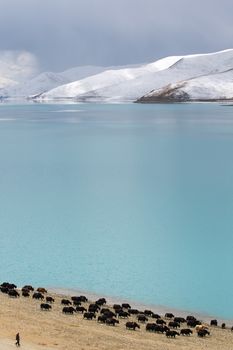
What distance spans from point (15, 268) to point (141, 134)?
7178 centimetres

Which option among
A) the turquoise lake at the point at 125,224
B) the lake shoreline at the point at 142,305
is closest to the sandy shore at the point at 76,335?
the lake shoreline at the point at 142,305

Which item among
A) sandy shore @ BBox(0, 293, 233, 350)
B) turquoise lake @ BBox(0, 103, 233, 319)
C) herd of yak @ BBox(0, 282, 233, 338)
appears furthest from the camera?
turquoise lake @ BBox(0, 103, 233, 319)

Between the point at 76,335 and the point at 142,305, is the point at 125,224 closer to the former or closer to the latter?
the point at 142,305

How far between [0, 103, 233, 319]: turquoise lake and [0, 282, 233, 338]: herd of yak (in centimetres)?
240

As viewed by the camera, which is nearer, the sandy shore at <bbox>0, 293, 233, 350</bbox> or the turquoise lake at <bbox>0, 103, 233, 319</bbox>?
the sandy shore at <bbox>0, 293, 233, 350</bbox>

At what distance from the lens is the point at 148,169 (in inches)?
2383

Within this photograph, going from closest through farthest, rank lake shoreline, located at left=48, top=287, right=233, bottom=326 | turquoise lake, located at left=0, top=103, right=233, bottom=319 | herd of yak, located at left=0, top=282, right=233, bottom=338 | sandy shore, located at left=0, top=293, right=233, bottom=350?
sandy shore, located at left=0, top=293, right=233, bottom=350, herd of yak, located at left=0, top=282, right=233, bottom=338, lake shoreline, located at left=48, top=287, right=233, bottom=326, turquoise lake, located at left=0, top=103, right=233, bottom=319

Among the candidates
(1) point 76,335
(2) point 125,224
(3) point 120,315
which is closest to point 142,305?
(3) point 120,315

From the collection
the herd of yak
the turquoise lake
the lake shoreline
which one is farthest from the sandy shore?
the turquoise lake

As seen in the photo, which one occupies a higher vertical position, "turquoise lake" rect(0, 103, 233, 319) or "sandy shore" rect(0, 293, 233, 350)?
"turquoise lake" rect(0, 103, 233, 319)

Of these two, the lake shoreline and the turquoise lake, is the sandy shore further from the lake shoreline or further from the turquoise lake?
the turquoise lake

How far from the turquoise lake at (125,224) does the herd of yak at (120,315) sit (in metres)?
2.40

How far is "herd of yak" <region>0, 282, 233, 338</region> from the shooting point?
20516 millimetres

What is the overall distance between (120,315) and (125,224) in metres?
15.6
